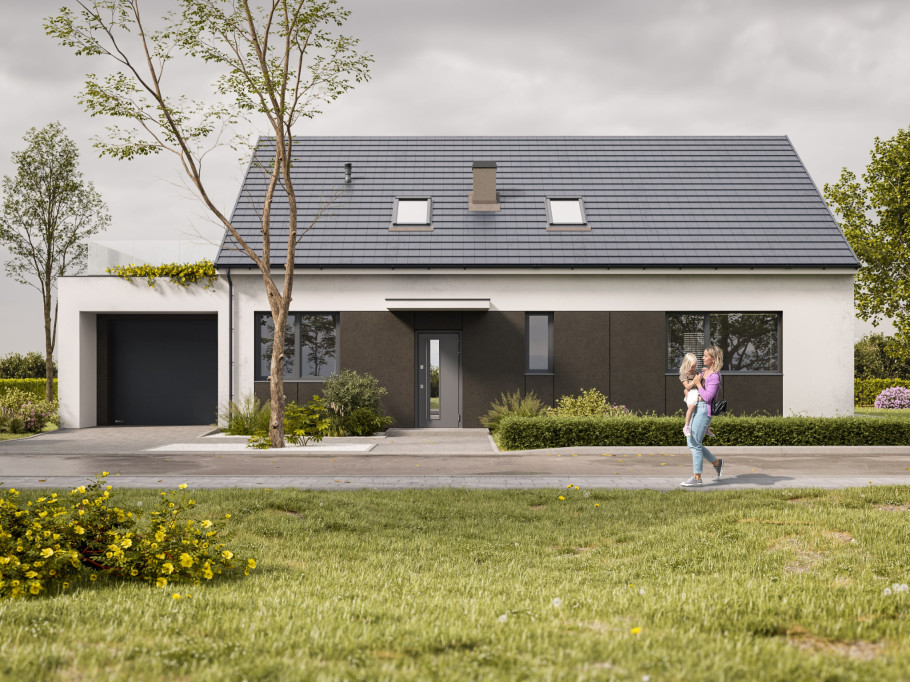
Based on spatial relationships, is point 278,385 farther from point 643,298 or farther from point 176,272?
point 643,298

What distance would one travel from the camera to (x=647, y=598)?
496 centimetres

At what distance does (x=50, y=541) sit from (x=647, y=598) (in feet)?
13.4

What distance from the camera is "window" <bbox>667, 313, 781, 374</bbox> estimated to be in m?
19.6

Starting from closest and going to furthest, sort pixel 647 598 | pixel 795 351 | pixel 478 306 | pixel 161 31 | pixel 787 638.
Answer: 1. pixel 787 638
2. pixel 647 598
3. pixel 161 31
4. pixel 478 306
5. pixel 795 351

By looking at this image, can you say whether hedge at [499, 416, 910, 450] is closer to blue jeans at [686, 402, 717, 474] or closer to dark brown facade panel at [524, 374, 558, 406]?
dark brown facade panel at [524, 374, 558, 406]

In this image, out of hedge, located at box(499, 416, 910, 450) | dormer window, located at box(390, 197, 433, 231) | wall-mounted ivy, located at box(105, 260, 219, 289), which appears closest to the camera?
hedge, located at box(499, 416, 910, 450)

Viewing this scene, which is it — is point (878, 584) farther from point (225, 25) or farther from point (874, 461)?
point (225, 25)

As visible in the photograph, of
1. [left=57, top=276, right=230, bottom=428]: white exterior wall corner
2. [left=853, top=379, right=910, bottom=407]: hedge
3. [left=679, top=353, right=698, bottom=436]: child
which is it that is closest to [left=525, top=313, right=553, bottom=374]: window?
[left=57, top=276, right=230, bottom=428]: white exterior wall corner

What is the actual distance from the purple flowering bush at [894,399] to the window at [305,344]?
19.6 metres

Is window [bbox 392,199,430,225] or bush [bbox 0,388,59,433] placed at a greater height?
window [bbox 392,199,430,225]

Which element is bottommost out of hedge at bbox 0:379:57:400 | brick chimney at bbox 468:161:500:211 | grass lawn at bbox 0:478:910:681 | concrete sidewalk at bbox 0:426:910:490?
concrete sidewalk at bbox 0:426:910:490

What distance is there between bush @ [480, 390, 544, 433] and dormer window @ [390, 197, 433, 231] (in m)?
5.11

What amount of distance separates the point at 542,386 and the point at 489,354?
5.20ft

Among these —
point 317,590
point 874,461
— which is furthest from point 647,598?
point 874,461
